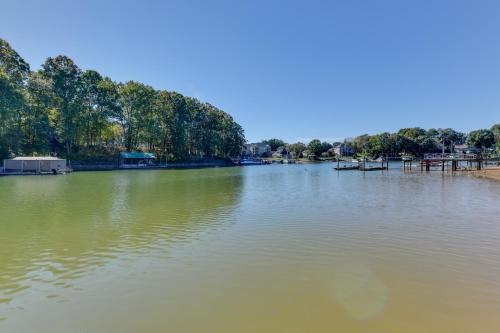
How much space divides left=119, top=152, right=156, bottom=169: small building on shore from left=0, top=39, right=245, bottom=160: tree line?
8.57 ft

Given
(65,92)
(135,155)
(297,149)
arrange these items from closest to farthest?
(65,92) < (135,155) < (297,149)

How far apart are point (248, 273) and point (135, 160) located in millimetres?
72861

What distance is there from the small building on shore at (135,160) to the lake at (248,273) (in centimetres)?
5697

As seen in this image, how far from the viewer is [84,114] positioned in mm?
66562

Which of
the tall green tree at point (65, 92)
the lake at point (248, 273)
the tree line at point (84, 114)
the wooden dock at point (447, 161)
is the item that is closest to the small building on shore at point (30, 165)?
the tree line at point (84, 114)

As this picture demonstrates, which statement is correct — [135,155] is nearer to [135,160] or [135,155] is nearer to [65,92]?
[135,160]

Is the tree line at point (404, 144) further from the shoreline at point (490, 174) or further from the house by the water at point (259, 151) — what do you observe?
the shoreline at point (490, 174)

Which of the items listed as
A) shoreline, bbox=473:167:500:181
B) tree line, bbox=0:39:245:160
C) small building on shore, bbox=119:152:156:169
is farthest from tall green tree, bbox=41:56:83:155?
shoreline, bbox=473:167:500:181

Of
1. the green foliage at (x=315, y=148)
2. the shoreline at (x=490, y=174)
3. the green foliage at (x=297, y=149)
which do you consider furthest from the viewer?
the green foliage at (x=297, y=149)

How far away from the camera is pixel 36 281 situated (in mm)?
7902

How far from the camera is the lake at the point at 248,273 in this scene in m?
6.06

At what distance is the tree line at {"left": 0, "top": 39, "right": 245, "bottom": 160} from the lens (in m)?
54.1

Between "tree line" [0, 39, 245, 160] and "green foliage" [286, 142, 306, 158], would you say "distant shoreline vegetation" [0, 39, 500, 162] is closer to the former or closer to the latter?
"tree line" [0, 39, 245, 160]

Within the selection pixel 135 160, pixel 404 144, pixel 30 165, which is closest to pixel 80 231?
pixel 30 165
